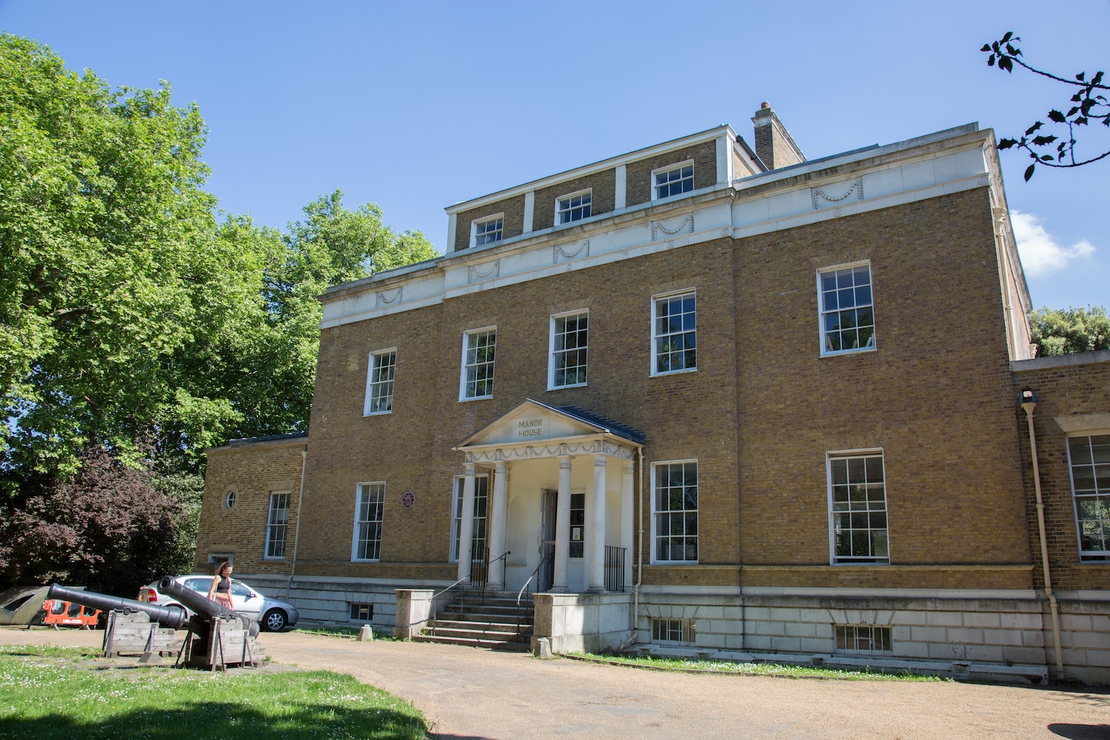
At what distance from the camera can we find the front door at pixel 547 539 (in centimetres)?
1764

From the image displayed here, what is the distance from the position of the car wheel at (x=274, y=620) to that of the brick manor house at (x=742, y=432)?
152 cm

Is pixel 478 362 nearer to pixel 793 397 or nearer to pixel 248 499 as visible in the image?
pixel 793 397

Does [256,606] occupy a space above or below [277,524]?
below

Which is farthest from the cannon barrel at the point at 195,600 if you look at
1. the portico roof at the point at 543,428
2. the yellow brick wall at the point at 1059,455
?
the yellow brick wall at the point at 1059,455

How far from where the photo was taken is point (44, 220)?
1844 cm

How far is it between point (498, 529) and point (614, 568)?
2.94 meters

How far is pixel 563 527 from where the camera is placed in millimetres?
15781

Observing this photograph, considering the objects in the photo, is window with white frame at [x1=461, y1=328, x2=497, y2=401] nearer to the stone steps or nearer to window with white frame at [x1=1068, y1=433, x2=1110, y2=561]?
the stone steps

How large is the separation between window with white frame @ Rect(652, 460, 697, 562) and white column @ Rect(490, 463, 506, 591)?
133 inches

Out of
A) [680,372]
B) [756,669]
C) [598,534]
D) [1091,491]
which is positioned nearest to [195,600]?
[598,534]

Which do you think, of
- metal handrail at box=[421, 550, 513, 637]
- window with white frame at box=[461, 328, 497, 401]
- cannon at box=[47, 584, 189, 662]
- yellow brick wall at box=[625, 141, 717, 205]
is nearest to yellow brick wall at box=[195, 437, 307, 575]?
window with white frame at box=[461, 328, 497, 401]

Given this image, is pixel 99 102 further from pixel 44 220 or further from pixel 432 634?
pixel 432 634

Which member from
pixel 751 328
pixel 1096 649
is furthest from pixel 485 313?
pixel 1096 649

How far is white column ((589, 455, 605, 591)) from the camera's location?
15.3 metres
